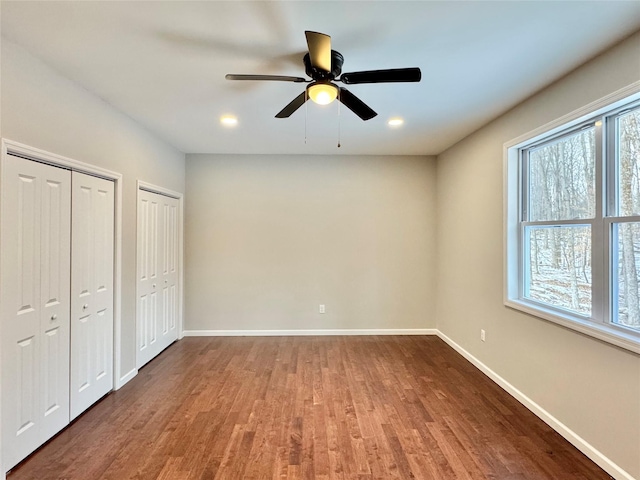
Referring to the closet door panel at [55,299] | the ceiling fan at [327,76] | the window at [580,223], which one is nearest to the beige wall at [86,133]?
the closet door panel at [55,299]

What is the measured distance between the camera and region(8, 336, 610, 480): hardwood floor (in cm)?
205

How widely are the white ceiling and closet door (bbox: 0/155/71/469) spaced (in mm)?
862

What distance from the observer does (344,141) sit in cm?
410

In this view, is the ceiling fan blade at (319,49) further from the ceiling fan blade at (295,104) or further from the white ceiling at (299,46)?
the ceiling fan blade at (295,104)

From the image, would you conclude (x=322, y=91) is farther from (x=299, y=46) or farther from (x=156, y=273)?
(x=156, y=273)

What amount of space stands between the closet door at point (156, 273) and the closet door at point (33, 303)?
1.11 meters

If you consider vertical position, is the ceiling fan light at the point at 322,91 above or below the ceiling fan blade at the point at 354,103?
below

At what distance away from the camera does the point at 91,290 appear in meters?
2.79

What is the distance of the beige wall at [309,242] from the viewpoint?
480 cm

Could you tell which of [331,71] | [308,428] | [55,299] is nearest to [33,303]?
[55,299]

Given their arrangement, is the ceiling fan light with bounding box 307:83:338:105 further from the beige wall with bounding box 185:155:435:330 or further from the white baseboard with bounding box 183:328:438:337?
the white baseboard with bounding box 183:328:438:337

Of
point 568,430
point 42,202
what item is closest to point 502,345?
point 568,430

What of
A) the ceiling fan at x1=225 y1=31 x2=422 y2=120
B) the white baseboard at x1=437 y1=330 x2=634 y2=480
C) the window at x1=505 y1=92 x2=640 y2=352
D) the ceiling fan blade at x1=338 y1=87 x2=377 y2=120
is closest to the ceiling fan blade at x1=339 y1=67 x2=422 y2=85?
the ceiling fan at x1=225 y1=31 x2=422 y2=120

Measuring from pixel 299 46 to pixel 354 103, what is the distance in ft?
1.69
